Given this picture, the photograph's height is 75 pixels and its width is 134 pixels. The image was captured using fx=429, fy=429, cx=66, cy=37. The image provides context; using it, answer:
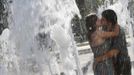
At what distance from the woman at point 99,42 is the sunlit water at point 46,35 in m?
3.33

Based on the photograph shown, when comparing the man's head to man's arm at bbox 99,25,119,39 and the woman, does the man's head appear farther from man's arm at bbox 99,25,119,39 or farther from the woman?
man's arm at bbox 99,25,119,39

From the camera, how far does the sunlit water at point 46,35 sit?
315 inches

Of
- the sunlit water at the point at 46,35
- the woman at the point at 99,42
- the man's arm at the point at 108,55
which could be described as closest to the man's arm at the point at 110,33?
the woman at the point at 99,42

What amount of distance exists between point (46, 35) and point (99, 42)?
13.0 ft

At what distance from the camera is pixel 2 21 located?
20016mm

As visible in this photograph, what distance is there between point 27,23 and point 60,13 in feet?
2.44

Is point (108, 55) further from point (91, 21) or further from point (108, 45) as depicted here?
point (91, 21)

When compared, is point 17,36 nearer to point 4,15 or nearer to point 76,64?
point 76,64

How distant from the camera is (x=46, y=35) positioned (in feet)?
27.2

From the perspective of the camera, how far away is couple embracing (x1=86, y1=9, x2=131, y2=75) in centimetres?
416

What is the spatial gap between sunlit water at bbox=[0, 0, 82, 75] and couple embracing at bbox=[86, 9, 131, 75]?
338 cm

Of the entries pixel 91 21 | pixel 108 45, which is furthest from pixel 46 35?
pixel 108 45

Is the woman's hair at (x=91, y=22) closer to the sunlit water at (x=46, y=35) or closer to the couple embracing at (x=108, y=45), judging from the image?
the couple embracing at (x=108, y=45)

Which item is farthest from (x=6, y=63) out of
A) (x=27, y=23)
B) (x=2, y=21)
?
(x=2, y=21)
